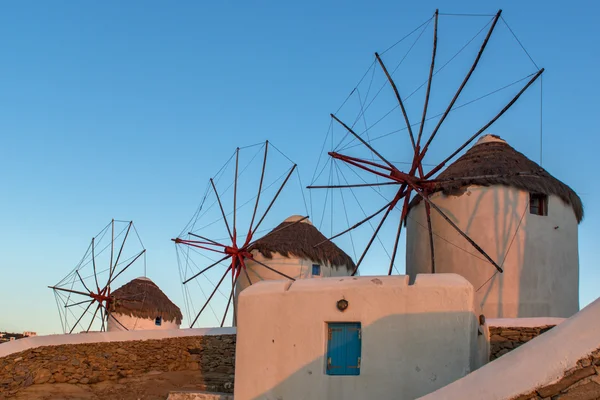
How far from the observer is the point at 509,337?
12359 millimetres

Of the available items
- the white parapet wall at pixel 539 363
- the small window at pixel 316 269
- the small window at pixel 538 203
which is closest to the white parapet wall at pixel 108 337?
the small window at pixel 538 203

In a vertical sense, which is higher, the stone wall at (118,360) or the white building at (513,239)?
the white building at (513,239)

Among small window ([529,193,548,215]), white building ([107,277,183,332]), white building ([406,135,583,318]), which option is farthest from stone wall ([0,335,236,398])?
white building ([107,277,183,332])

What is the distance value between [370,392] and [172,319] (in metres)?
23.6

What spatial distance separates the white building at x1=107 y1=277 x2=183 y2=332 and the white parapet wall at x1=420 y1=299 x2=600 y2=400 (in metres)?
24.3

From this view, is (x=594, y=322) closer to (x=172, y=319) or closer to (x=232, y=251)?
(x=232, y=251)

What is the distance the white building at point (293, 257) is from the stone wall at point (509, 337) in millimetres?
12339

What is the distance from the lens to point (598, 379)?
583 cm

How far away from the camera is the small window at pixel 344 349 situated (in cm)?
1041

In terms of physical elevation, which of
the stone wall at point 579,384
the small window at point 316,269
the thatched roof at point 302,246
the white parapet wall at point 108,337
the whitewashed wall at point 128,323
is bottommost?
the whitewashed wall at point 128,323

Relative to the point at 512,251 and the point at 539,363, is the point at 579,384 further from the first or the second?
the point at 512,251

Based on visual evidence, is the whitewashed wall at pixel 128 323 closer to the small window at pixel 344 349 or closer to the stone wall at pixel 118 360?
the stone wall at pixel 118 360

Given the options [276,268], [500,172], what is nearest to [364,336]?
[500,172]

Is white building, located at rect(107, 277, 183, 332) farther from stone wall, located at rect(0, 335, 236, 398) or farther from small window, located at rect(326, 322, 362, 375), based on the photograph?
small window, located at rect(326, 322, 362, 375)
